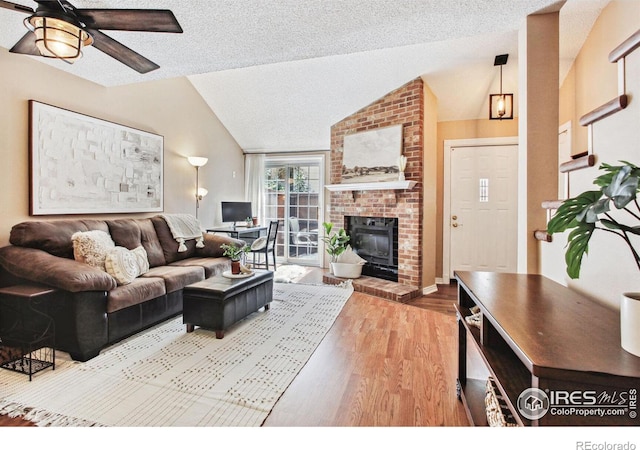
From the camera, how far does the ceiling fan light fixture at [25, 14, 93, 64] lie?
1.73 m

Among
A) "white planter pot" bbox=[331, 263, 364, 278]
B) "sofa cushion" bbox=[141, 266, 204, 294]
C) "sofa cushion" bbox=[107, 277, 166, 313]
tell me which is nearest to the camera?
"sofa cushion" bbox=[107, 277, 166, 313]

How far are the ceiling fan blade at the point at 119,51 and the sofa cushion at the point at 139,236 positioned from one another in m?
1.74

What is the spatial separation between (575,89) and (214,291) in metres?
4.37

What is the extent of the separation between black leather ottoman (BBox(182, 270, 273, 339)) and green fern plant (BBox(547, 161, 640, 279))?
236 cm

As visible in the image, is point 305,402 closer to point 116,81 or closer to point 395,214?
point 395,214

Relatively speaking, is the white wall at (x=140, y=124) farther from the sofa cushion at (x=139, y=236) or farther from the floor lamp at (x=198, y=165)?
the sofa cushion at (x=139, y=236)

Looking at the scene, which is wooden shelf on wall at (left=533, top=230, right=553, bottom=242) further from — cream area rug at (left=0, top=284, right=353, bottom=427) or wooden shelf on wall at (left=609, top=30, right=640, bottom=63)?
cream area rug at (left=0, top=284, right=353, bottom=427)

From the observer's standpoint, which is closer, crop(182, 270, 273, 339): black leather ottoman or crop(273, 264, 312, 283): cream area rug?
crop(182, 270, 273, 339): black leather ottoman

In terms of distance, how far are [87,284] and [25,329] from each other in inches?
24.4

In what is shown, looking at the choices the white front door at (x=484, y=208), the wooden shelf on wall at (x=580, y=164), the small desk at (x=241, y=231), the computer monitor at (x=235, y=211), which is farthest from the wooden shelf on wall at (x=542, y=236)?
the computer monitor at (x=235, y=211)

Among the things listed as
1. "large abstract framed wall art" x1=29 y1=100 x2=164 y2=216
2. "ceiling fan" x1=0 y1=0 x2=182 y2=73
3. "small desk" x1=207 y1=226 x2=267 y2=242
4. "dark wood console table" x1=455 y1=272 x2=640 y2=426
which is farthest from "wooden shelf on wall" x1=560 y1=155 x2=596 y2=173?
"small desk" x1=207 y1=226 x2=267 y2=242

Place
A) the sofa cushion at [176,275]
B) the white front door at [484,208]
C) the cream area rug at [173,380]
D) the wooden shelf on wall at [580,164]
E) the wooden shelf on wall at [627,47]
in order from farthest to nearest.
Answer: the white front door at [484,208] < the sofa cushion at [176,275] < the cream area rug at [173,380] < the wooden shelf on wall at [580,164] < the wooden shelf on wall at [627,47]

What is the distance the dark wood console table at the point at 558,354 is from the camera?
0.78m
